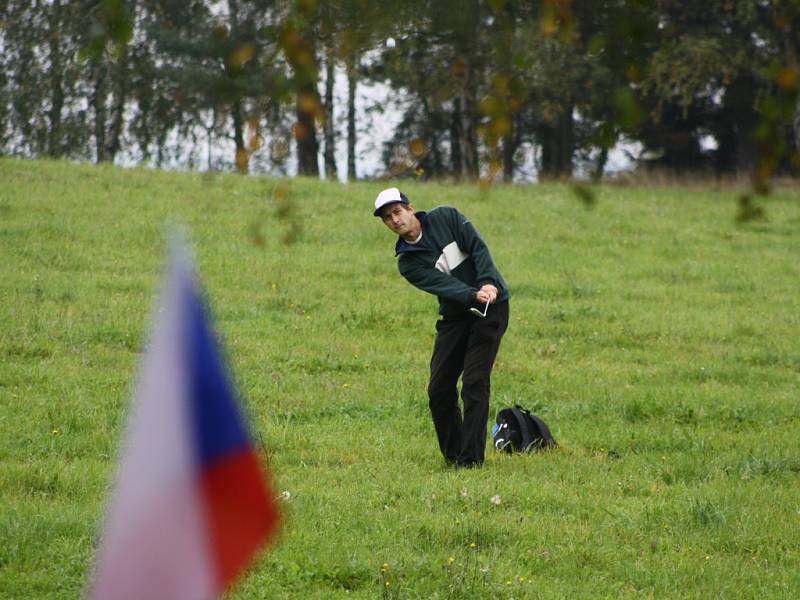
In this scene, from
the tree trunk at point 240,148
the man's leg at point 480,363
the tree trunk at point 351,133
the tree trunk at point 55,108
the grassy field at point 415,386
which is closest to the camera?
the tree trunk at point 240,148

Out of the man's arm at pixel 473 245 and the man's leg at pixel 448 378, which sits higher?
the man's arm at pixel 473 245

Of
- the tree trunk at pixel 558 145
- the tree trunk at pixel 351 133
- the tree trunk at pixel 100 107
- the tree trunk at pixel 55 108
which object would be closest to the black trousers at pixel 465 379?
the tree trunk at pixel 55 108

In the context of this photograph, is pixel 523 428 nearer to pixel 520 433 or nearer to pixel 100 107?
pixel 520 433

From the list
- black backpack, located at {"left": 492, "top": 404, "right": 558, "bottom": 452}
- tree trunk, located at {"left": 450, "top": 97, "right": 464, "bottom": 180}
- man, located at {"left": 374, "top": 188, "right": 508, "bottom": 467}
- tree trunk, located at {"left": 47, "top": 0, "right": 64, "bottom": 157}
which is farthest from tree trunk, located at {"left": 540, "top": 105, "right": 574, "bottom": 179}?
man, located at {"left": 374, "top": 188, "right": 508, "bottom": 467}

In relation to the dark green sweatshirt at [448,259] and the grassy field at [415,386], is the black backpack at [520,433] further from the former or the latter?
the dark green sweatshirt at [448,259]

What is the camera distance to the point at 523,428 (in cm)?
938

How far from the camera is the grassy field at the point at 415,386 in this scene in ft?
22.0

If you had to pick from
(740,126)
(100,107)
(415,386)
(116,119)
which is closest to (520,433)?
(415,386)

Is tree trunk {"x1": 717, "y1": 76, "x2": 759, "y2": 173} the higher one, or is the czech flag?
tree trunk {"x1": 717, "y1": 76, "x2": 759, "y2": 173}

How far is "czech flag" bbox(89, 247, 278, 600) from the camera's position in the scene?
2.16 meters

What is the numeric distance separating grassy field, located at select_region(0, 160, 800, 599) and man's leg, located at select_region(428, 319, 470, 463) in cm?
24

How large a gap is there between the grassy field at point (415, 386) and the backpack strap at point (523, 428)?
281mm

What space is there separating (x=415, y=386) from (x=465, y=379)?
2847 millimetres

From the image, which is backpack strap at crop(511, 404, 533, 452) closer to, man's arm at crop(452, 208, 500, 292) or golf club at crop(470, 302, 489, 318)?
golf club at crop(470, 302, 489, 318)
